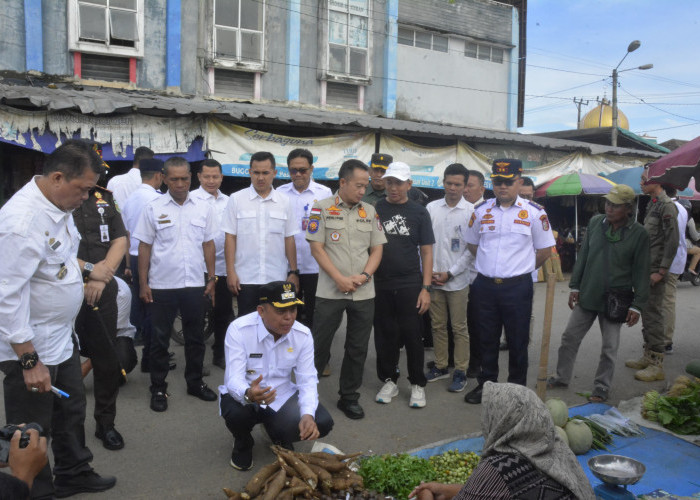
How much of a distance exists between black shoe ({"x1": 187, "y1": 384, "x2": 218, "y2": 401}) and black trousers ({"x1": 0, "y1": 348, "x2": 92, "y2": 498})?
1504 millimetres

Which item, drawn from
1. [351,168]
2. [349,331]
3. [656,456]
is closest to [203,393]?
[349,331]

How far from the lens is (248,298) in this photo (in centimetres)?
518

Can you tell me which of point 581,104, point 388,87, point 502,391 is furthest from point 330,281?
point 581,104

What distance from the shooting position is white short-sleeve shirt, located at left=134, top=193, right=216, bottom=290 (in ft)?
15.9

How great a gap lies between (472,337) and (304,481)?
3081 mm

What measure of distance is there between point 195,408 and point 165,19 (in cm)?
949

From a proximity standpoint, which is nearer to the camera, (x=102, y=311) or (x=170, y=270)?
(x=102, y=311)

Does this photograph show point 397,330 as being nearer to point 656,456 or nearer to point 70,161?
point 656,456

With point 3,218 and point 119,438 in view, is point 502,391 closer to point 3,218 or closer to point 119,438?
point 3,218

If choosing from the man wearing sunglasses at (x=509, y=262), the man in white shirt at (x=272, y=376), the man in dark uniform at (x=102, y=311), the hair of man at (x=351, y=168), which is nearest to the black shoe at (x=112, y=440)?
the man in dark uniform at (x=102, y=311)

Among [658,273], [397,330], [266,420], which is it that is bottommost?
[266,420]

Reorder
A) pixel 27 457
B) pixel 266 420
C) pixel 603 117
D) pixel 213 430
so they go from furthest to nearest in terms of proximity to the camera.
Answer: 1. pixel 603 117
2. pixel 213 430
3. pixel 266 420
4. pixel 27 457

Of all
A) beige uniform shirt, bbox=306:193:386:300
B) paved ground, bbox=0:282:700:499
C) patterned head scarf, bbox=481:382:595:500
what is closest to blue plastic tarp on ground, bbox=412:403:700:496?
paved ground, bbox=0:282:700:499

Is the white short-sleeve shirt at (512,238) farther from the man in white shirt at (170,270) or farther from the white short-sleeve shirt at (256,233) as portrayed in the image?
the man in white shirt at (170,270)
